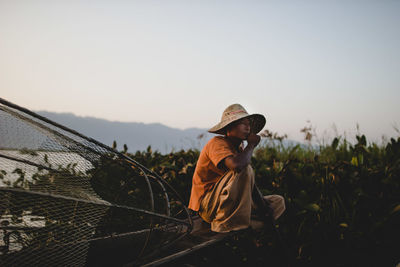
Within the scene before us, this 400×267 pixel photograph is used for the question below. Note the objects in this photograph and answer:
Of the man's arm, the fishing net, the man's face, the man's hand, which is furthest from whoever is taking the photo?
the man's face

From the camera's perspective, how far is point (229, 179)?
2396mm

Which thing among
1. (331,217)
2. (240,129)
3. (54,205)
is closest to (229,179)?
(240,129)

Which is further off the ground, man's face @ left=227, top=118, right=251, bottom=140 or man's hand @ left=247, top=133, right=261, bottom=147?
man's face @ left=227, top=118, right=251, bottom=140

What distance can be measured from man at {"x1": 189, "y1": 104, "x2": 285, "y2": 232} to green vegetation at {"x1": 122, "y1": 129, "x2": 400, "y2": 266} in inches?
17.0

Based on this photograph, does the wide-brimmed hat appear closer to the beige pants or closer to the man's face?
the man's face

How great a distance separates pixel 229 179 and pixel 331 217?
3.96 ft

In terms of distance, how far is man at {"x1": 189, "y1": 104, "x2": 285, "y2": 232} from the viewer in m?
2.30

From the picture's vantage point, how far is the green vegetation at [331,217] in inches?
100

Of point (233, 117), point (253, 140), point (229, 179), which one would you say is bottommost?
point (229, 179)

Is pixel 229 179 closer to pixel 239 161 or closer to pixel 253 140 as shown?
pixel 239 161

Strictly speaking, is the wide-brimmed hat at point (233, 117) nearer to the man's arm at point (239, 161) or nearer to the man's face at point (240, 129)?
the man's face at point (240, 129)

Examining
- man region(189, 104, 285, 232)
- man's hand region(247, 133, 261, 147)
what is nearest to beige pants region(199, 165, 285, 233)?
man region(189, 104, 285, 232)

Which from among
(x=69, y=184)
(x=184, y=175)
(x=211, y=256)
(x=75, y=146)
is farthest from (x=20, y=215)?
(x=211, y=256)

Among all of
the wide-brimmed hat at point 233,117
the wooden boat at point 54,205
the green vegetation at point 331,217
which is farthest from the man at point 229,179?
the green vegetation at point 331,217
